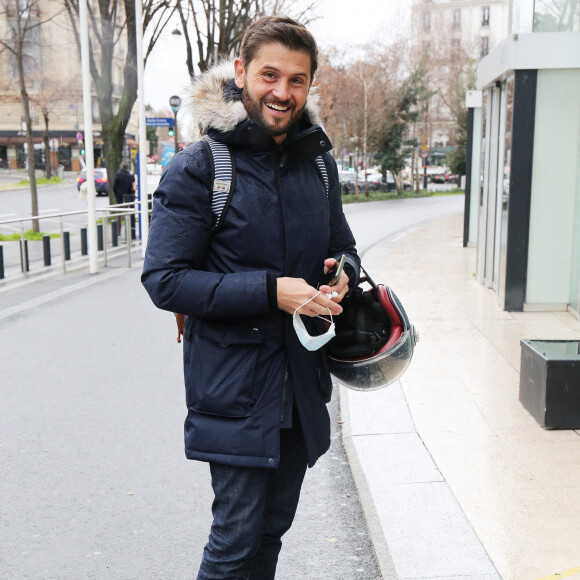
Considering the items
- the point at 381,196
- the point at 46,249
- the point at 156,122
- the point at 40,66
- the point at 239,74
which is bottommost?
the point at 381,196

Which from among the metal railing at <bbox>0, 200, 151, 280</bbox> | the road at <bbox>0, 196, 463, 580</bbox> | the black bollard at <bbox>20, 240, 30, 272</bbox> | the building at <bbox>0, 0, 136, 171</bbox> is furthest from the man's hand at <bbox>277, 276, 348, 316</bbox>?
the building at <bbox>0, 0, 136, 171</bbox>

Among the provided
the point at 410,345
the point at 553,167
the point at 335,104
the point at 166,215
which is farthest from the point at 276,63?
the point at 335,104

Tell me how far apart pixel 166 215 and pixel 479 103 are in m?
14.5

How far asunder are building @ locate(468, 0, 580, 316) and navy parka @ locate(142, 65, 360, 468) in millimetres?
7327

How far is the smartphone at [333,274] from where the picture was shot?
2.41 meters

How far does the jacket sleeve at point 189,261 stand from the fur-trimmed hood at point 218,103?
0.47 feet

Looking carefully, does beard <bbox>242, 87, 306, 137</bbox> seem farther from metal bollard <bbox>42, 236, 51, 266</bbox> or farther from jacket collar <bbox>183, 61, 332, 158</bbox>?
metal bollard <bbox>42, 236, 51, 266</bbox>

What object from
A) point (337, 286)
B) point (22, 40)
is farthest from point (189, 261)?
point (22, 40)

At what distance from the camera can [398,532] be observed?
3707mm

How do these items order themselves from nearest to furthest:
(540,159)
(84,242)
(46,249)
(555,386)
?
1. (555,386)
2. (540,159)
3. (46,249)
4. (84,242)

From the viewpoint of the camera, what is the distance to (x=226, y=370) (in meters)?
2.35

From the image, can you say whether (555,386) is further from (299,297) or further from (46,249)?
(46,249)

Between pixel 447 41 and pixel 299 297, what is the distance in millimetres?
64529

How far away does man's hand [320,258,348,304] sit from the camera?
2354mm
